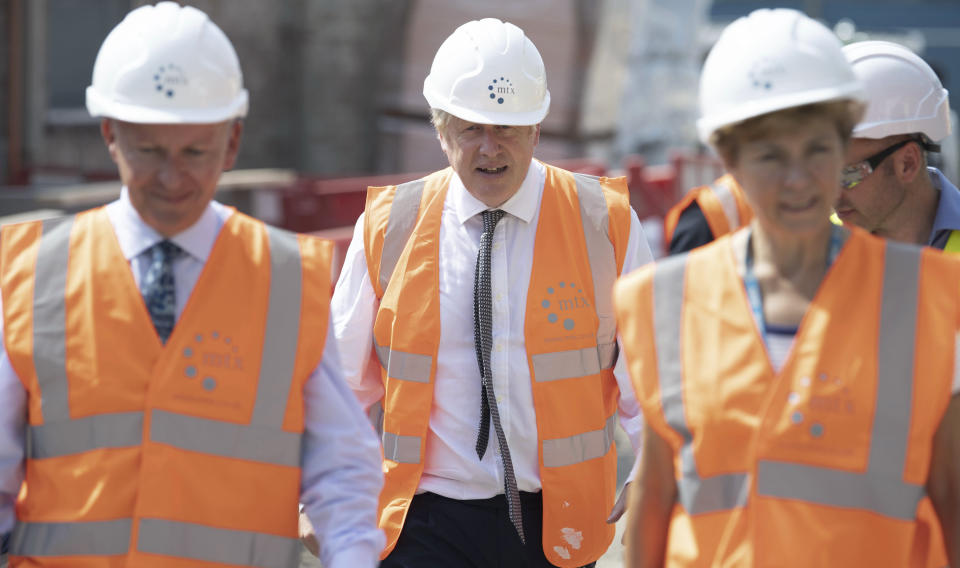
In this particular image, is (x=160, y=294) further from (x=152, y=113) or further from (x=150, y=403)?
(x=152, y=113)

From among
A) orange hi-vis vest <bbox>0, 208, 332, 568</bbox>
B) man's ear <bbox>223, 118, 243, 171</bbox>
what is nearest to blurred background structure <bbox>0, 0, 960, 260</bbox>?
man's ear <bbox>223, 118, 243, 171</bbox>

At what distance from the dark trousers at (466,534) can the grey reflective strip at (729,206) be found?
933 mm

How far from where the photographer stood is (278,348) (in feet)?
8.36

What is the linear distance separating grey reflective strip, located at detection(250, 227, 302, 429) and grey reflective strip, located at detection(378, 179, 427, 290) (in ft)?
3.15

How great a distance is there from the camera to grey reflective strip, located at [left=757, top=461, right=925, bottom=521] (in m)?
2.24

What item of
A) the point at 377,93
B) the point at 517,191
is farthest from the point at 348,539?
the point at 377,93

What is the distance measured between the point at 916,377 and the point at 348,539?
3.66 feet

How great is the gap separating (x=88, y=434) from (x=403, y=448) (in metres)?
1.16

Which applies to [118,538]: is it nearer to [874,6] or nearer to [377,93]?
[377,93]

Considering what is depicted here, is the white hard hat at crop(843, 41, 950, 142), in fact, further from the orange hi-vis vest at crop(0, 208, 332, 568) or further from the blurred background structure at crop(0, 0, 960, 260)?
the blurred background structure at crop(0, 0, 960, 260)

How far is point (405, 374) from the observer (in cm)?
346

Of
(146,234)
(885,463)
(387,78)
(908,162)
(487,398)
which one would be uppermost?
Answer: (908,162)

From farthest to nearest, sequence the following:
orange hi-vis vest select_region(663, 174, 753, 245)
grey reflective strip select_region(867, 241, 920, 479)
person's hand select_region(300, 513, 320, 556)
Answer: orange hi-vis vest select_region(663, 174, 753, 245)
person's hand select_region(300, 513, 320, 556)
grey reflective strip select_region(867, 241, 920, 479)

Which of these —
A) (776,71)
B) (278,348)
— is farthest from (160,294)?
(776,71)
